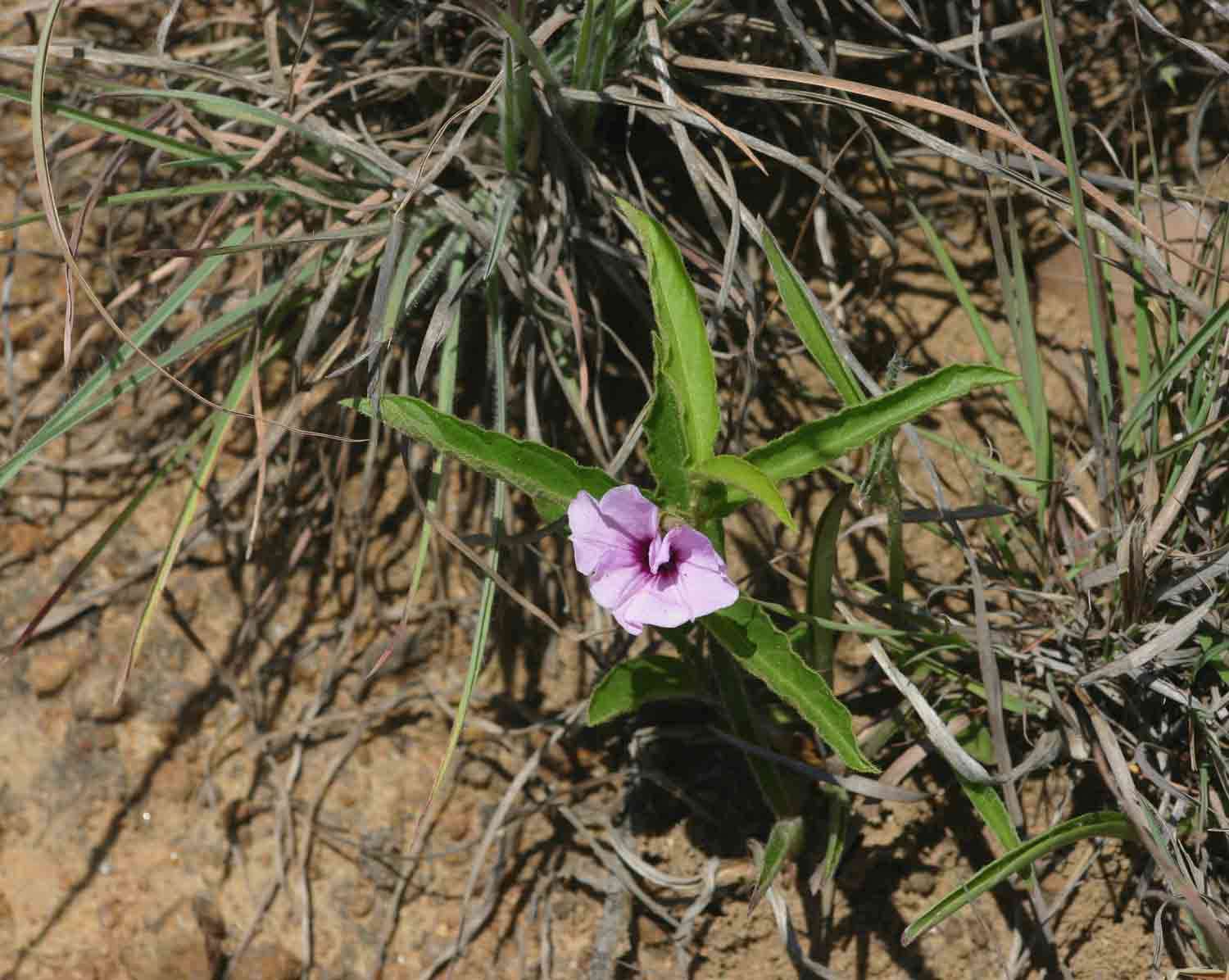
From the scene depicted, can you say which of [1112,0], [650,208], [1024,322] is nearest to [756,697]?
[1024,322]

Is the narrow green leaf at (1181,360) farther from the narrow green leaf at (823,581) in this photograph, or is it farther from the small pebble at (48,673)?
the small pebble at (48,673)

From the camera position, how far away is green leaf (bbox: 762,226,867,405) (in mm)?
1517

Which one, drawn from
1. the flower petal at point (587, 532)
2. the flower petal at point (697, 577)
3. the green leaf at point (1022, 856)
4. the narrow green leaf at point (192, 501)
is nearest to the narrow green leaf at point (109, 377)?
the narrow green leaf at point (192, 501)

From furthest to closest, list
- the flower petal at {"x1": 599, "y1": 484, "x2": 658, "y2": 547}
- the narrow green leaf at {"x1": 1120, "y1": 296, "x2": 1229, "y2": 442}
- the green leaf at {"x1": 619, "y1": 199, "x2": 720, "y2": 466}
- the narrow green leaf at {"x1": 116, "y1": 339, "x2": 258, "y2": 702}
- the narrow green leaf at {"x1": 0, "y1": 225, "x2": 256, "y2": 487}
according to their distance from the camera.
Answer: the narrow green leaf at {"x1": 116, "y1": 339, "x2": 258, "y2": 702}, the narrow green leaf at {"x1": 0, "y1": 225, "x2": 256, "y2": 487}, the narrow green leaf at {"x1": 1120, "y1": 296, "x2": 1229, "y2": 442}, the green leaf at {"x1": 619, "y1": 199, "x2": 720, "y2": 466}, the flower petal at {"x1": 599, "y1": 484, "x2": 658, "y2": 547}

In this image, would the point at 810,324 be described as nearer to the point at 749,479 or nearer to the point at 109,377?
the point at 749,479

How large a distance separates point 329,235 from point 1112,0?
4.69 feet

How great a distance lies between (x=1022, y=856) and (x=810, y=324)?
773mm

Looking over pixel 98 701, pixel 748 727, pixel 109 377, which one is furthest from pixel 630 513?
pixel 98 701

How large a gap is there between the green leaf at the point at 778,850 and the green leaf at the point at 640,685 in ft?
0.77

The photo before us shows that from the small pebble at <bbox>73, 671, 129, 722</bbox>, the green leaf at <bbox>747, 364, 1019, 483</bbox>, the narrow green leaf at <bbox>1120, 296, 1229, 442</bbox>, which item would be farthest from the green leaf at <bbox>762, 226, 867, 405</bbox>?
the small pebble at <bbox>73, 671, 129, 722</bbox>

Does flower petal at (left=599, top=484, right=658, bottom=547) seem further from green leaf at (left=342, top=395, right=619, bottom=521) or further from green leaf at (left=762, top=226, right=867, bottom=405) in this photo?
green leaf at (left=762, top=226, right=867, bottom=405)

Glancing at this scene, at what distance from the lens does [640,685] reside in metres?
1.65

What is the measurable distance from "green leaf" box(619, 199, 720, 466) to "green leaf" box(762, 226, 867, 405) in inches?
5.9

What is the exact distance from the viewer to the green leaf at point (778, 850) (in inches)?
62.0
